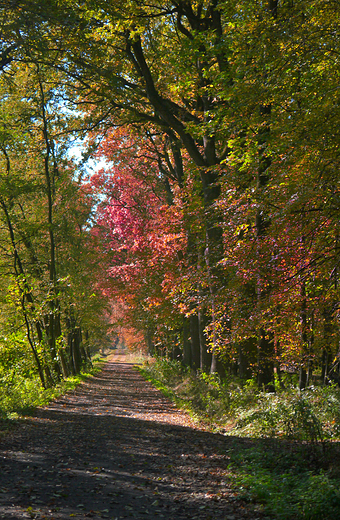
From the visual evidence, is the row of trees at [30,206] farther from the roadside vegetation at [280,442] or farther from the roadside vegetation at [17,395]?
the roadside vegetation at [280,442]

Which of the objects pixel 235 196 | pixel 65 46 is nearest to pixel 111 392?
pixel 235 196

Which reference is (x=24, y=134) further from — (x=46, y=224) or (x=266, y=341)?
(x=266, y=341)

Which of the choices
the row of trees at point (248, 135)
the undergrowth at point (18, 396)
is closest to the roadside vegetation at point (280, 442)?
the row of trees at point (248, 135)

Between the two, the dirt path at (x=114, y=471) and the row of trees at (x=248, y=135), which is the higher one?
the row of trees at (x=248, y=135)

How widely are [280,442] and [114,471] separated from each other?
9.79 feet

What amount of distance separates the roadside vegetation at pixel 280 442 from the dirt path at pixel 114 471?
32 cm

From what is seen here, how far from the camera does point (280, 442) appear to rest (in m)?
7.63

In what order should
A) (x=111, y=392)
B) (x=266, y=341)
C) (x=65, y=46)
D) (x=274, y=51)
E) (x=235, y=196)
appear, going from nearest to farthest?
(x=274, y=51), (x=235, y=196), (x=65, y=46), (x=266, y=341), (x=111, y=392)

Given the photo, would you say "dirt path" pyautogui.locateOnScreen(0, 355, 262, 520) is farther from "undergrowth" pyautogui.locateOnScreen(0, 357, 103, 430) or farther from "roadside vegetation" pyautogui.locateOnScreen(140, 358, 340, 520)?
"undergrowth" pyautogui.locateOnScreen(0, 357, 103, 430)

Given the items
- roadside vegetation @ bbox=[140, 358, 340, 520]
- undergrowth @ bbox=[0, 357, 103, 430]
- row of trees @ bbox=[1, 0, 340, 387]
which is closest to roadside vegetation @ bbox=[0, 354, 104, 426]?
undergrowth @ bbox=[0, 357, 103, 430]

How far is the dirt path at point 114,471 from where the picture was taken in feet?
16.8

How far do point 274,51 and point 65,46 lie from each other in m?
5.44

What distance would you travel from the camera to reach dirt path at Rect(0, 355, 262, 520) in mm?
5105

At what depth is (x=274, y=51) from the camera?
746cm
